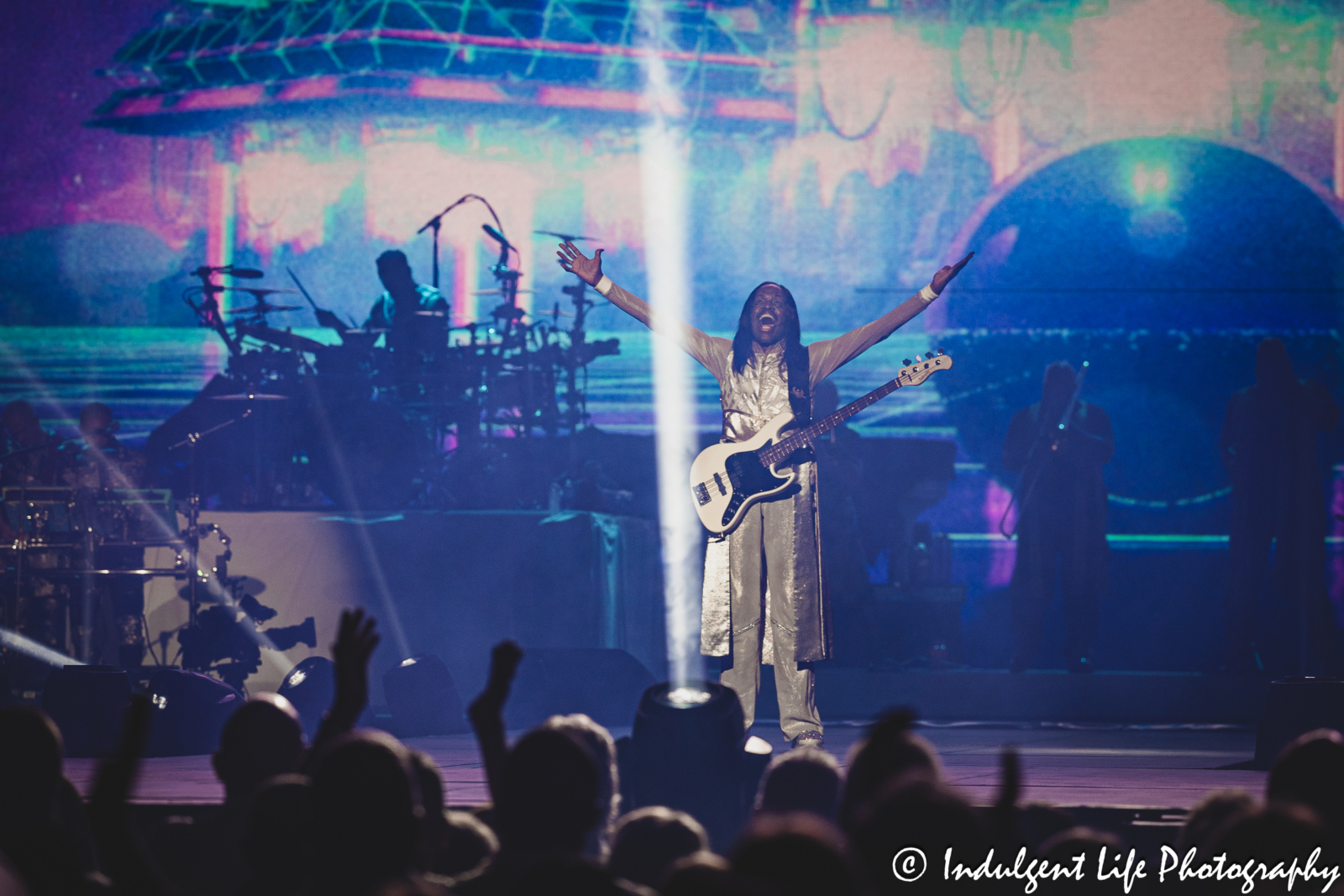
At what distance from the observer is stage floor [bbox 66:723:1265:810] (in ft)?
12.0

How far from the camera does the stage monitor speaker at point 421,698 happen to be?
19.5 ft

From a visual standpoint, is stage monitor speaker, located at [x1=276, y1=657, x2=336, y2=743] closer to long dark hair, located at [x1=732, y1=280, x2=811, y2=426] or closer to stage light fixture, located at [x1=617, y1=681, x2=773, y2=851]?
long dark hair, located at [x1=732, y1=280, x2=811, y2=426]

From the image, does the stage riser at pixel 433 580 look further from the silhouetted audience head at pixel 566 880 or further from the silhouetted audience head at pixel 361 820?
the silhouetted audience head at pixel 566 880

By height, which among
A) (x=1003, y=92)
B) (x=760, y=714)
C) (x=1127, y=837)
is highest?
(x=1003, y=92)

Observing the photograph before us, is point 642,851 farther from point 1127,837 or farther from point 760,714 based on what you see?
point 760,714

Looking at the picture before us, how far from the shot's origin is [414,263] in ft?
30.5

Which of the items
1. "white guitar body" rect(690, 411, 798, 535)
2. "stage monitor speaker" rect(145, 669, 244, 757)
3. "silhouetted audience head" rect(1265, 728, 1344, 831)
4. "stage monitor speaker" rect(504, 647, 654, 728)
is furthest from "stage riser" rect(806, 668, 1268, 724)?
"silhouetted audience head" rect(1265, 728, 1344, 831)

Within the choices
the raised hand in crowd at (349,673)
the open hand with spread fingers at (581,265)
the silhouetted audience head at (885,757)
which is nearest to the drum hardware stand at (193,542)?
the open hand with spread fingers at (581,265)

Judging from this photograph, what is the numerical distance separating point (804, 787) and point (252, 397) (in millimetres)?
5875

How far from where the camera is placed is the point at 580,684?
6.27 metres

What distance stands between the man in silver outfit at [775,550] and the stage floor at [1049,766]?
55 cm

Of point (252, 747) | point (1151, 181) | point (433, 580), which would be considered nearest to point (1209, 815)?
point (252, 747)

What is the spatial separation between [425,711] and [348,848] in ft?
13.6

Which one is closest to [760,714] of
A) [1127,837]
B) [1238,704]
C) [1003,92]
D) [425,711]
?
[425,711]
